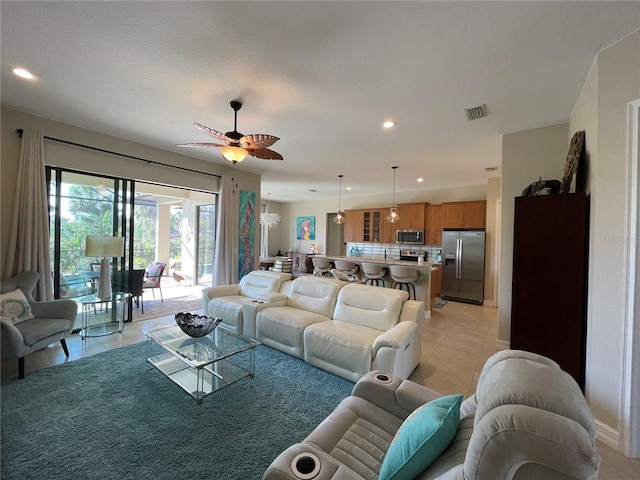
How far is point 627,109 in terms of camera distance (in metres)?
1.84

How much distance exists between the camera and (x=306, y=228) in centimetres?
978

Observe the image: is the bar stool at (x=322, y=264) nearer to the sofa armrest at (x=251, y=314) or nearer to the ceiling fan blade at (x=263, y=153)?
the sofa armrest at (x=251, y=314)

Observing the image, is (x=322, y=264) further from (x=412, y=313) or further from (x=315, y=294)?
(x=412, y=313)

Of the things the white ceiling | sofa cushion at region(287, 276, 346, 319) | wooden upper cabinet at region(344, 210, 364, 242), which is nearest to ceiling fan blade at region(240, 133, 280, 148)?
the white ceiling

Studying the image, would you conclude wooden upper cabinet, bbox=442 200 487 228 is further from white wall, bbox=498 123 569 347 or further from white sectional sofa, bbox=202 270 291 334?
white sectional sofa, bbox=202 270 291 334

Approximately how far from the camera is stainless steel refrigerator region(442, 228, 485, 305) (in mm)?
5777

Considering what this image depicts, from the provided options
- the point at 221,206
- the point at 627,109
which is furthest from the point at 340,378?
the point at 221,206

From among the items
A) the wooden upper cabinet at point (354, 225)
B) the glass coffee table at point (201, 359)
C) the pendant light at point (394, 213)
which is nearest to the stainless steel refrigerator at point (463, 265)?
the pendant light at point (394, 213)

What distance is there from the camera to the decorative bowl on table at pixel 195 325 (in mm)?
2471

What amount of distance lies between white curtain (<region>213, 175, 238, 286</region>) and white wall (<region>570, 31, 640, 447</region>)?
4927mm

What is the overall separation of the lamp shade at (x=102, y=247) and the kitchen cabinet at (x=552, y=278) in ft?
15.8

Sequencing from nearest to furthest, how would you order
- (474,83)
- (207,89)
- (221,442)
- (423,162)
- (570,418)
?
(570,418) → (221,442) → (474,83) → (207,89) → (423,162)

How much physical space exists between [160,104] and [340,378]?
11.2 feet

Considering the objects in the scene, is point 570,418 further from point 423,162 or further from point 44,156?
point 44,156
